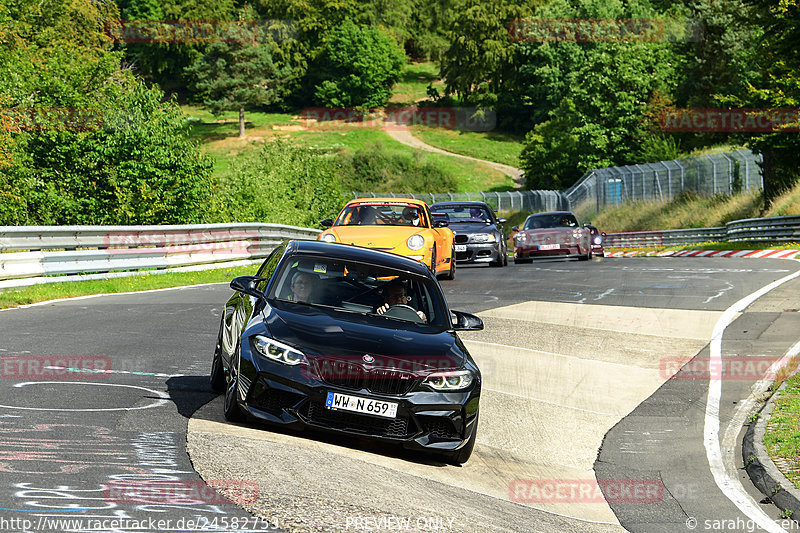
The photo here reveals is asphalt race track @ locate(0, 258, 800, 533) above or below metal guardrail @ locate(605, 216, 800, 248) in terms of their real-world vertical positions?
above

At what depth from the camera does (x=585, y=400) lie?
10.8 metres

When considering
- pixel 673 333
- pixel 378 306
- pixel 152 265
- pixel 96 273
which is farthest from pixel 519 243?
pixel 378 306

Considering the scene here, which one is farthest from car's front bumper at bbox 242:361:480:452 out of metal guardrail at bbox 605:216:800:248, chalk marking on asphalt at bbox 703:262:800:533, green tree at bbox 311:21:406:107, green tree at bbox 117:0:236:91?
green tree at bbox 117:0:236:91

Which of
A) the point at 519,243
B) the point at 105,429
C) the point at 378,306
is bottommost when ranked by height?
the point at 519,243

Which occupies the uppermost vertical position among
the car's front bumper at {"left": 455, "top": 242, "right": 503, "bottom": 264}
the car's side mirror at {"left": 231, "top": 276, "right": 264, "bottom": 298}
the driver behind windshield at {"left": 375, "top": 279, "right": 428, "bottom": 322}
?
the car's side mirror at {"left": 231, "top": 276, "right": 264, "bottom": 298}

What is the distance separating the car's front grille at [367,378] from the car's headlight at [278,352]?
0.54 feet

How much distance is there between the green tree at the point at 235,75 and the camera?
369ft

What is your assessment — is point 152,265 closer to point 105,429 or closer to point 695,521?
point 105,429

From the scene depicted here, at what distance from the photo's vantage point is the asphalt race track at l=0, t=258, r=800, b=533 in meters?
5.56

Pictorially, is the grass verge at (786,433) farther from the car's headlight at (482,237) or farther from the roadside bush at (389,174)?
the roadside bush at (389,174)

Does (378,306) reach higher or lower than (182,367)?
higher

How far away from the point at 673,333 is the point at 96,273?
1127 cm

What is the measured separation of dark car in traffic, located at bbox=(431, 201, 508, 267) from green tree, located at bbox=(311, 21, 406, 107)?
322ft

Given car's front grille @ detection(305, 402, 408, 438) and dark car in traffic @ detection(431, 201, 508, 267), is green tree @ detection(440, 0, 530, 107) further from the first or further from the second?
car's front grille @ detection(305, 402, 408, 438)
